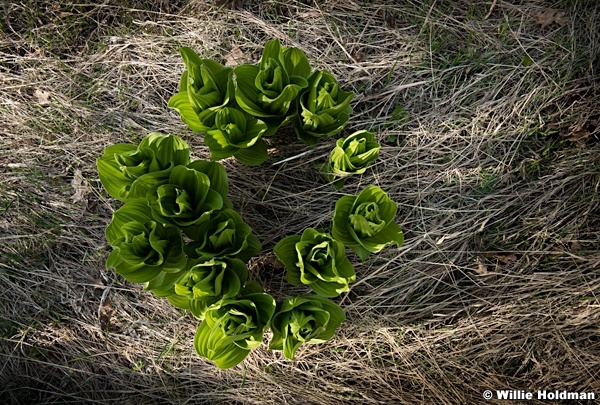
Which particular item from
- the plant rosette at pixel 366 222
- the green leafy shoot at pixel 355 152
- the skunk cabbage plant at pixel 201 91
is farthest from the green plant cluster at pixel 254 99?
the plant rosette at pixel 366 222

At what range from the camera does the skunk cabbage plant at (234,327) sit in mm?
1913

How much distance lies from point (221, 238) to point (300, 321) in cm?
54

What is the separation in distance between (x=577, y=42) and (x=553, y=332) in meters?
1.87

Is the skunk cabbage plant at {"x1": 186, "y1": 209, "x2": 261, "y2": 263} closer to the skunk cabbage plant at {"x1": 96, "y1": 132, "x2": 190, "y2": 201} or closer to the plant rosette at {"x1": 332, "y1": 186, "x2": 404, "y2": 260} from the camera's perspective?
the skunk cabbage plant at {"x1": 96, "y1": 132, "x2": 190, "y2": 201}

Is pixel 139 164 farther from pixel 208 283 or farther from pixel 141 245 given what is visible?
pixel 208 283

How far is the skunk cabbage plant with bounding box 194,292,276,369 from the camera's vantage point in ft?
6.28

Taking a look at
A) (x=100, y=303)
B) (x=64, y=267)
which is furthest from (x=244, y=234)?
(x=64, y=267)

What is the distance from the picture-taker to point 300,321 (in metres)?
1.94

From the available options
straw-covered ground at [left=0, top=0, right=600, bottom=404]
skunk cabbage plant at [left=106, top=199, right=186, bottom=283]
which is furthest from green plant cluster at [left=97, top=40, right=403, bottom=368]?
straw-covered ground at [left=0, top=0, right=600, bottom=404]

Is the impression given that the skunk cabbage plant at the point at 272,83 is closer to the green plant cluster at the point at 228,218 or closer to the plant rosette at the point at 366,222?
the green plant cluster at the point at 228,218

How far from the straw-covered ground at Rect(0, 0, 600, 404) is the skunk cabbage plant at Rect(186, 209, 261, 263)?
20.3 inches

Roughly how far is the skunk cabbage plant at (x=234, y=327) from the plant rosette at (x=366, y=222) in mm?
512

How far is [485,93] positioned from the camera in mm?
2688

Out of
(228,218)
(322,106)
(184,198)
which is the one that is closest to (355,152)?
(322,106)
